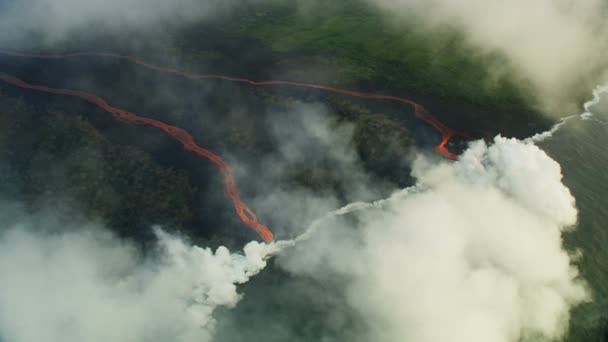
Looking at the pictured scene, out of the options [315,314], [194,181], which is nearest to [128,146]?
[194,181]

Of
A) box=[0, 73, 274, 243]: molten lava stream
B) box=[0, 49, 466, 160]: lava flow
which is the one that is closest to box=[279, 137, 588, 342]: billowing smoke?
box=[0, 49, 466, 160]: lava flow

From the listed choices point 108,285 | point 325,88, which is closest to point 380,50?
point 325,88

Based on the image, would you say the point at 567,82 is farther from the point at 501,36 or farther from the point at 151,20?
the point at 151,20

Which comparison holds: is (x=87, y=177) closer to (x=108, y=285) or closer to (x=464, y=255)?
(x=108, y=285)

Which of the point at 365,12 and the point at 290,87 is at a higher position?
the point at 365,12

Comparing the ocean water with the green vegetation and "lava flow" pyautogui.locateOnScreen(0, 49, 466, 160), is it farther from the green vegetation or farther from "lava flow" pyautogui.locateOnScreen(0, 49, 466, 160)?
the green vegetation

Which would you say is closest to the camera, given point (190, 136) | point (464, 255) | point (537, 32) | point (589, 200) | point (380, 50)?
point (464, 255)
